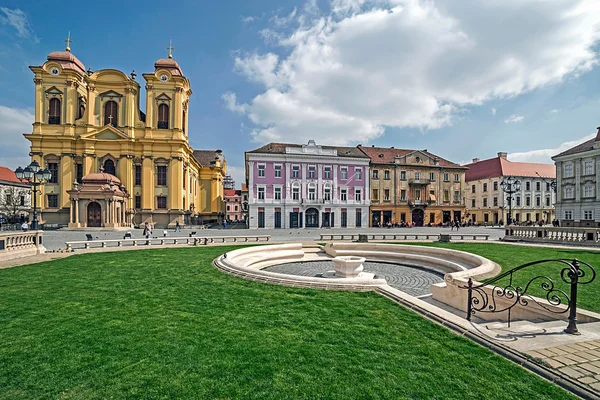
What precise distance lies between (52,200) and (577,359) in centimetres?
5485

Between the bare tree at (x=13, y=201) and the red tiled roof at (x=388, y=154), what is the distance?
203 ft

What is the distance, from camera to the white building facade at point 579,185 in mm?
41812

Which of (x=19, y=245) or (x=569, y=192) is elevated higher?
(x=569, y=192)

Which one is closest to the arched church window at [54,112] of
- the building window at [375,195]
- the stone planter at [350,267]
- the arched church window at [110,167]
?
the arched church window at [110,167]

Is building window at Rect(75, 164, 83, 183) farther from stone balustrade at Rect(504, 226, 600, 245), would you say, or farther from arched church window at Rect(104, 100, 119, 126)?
stone balustrade at Rect(504, 226, 600, 245)

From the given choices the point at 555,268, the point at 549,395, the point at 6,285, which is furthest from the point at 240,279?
the point at 555,268

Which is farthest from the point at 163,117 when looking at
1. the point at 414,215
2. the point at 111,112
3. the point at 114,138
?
the point at 414,215

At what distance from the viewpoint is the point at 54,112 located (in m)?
44.4

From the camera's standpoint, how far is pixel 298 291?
783cm

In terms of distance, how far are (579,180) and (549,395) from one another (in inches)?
2187

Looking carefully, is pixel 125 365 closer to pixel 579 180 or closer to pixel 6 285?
pixel 6 285

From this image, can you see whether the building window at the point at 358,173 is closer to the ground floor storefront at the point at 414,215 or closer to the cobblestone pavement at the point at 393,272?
the ground floor storefront at the point at 414,215

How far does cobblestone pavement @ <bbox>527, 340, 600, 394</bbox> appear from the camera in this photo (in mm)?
3512

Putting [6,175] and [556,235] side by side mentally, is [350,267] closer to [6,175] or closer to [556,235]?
[556,235]
